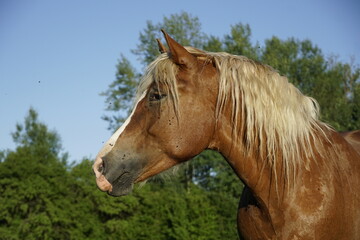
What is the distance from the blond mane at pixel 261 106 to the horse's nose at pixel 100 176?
2.34ft

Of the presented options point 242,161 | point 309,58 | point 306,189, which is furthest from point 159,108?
point 309,58

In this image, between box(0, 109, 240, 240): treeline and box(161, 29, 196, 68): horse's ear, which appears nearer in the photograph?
box(161, 29, 196, 68): horse's ear

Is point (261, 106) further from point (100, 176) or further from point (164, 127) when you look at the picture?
point (100, 176)

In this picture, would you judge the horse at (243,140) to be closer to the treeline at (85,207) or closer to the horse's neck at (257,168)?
the horse's neck at (257,168)

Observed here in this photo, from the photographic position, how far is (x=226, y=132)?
11.4 feet

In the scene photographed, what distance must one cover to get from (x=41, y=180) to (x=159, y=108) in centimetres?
1563

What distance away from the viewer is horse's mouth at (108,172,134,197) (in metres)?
3.29

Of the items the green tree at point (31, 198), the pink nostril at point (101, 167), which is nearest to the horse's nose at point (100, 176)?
the pink nostril at point (101, 167)

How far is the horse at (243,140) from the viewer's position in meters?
3.24

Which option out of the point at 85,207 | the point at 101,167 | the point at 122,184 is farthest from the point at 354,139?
the point at 85,207

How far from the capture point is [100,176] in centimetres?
323

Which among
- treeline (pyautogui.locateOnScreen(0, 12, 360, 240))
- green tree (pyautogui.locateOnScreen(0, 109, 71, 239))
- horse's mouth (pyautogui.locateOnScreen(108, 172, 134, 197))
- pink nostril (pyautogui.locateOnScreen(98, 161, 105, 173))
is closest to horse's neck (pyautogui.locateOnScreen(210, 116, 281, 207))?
horse's mouth (pyautogui.locateOnScreen(108, 172, 134, 197))

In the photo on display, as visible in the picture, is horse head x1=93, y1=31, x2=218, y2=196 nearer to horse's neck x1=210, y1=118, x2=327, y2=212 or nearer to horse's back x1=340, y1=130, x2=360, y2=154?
horse's neck x1=210, y1=118, x2=327, y2=212

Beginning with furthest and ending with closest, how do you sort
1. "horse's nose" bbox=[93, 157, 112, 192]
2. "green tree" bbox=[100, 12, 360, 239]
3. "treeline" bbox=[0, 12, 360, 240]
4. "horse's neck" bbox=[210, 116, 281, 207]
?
"green tree" bbox=[100, 12, 360, 239] → "treeline" bbox=[0, 12, 360, 240] → "horse's neck" bbox=[210, 116, 281, 207] → "horse's nose" bbox=[93, 157, 112, 192]
